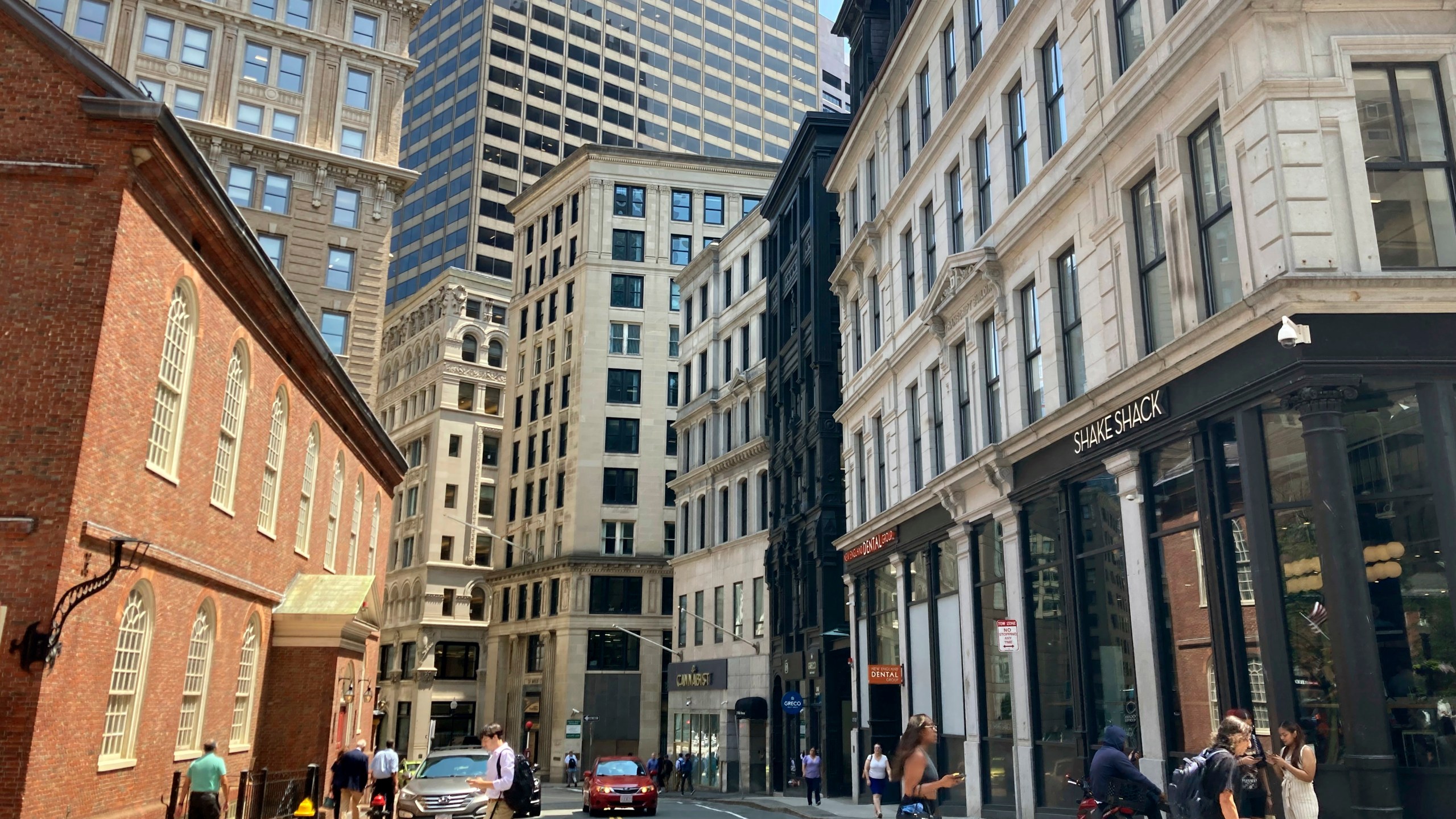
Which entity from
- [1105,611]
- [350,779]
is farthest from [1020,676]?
[350,779]

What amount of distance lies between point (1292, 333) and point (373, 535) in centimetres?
2984

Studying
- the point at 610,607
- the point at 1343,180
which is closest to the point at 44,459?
the point at 1343,180

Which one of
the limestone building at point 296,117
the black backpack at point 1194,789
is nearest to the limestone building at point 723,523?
the limestone building at point 296,117

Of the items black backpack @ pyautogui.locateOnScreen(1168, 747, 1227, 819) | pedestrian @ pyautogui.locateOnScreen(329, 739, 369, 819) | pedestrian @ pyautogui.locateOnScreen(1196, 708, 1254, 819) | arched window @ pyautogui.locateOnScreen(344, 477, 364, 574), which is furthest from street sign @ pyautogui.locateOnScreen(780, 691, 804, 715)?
pedestrian @ pyautogui.locateOnScreen(1196, 708, 1254, 819)

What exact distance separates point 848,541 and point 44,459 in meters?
24.0

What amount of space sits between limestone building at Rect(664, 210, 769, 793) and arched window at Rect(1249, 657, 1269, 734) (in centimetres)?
3230

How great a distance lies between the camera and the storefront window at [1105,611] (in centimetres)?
1796

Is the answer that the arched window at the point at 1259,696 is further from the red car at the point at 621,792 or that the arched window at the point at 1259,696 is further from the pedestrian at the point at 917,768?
the red car at the point at 621,792

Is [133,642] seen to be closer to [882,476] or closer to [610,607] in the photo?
[882,476]

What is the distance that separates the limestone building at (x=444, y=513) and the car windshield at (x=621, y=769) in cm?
4506

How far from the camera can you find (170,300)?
53.6 feet

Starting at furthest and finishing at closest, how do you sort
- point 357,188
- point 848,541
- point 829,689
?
point 357,188
point 829,689
point 848,541

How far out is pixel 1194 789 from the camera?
10.4 meters

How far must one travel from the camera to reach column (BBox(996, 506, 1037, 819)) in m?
20.6
